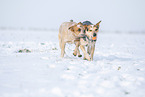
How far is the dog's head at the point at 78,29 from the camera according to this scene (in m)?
5.91

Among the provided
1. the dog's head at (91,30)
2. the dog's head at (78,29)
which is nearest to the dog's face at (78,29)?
the dog's head at (78,29)

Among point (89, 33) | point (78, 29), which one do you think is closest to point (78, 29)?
point (78, 29)

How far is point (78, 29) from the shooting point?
5922 millimetres

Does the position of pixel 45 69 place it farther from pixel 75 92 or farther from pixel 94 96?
pixel 94 96

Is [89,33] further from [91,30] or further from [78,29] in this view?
[78,29]

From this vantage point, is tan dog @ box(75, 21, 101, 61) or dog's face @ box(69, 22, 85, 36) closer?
tan dog @ box(75, 21, 101, 61)

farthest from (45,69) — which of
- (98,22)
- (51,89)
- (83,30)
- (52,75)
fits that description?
(98,22)

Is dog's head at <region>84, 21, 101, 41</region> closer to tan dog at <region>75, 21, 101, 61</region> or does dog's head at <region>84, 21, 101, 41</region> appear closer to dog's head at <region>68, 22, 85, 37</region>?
tan dog at <region>75, 21, 101, 61</region>

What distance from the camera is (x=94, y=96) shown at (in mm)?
3277

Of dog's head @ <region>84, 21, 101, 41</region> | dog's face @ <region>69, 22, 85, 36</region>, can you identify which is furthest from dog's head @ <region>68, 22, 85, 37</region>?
dog's head @ <region>84, 21, 101, 41</region>

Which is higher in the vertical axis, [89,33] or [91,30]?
[91,30]

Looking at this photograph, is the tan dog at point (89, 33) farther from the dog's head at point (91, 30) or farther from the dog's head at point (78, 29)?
the dog's head at point (78, 29)

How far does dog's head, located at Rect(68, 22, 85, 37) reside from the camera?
5.91 metres

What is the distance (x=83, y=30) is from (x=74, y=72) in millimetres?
1874
